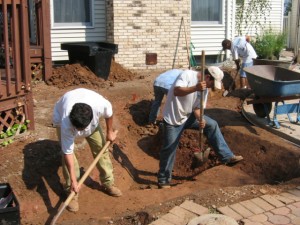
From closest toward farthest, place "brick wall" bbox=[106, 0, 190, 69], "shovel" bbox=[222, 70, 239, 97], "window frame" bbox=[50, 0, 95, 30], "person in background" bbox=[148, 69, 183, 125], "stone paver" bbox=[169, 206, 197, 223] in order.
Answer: "stone paver" bbox=[169, 206, 197, 223]
"person in background" bbox=[148, 69, 183, 125]
"shovel" bbox=[222, 70, 239, 97]
"brick wall" bbox=[106, 0, 190, 69]
"window frame" bbox=[50, 0, 95, 30]

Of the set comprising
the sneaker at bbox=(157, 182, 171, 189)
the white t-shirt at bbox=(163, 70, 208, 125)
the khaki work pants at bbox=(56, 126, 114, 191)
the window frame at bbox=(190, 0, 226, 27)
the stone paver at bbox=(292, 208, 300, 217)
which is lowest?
the sneaker at bbox=(157, 182, 171, 189)

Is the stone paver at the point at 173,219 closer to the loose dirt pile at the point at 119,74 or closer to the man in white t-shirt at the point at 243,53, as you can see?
the loose dirt pile at the point at 119,74

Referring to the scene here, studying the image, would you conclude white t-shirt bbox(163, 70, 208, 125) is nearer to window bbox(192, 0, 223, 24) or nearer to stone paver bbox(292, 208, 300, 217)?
stone paver bbox(292, 208, 300, 217)

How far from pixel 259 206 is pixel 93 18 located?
8.18 meters

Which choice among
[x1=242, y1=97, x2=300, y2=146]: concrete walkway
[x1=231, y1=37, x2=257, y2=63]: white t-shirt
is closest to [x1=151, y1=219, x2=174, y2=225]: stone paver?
[x1=242, y1=97, x2=300, y2=146]: concrete walkway

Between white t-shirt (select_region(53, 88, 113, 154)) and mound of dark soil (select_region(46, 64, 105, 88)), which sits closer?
white t-shirt (select_region(53, 88, 113, 154))

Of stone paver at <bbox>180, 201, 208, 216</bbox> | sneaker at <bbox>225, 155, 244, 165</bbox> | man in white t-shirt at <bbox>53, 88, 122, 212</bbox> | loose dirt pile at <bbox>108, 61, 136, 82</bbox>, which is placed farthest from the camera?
loose dirt pile at <bbox>108, 61, 136, 82</bbox>

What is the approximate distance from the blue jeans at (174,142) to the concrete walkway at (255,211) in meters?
1.13

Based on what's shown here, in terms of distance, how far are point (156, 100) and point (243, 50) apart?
3.64m

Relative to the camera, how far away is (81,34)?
38.4 feet

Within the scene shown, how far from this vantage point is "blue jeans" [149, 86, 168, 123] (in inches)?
297

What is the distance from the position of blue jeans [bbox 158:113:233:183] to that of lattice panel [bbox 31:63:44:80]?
440 cm

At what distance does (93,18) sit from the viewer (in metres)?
11.7

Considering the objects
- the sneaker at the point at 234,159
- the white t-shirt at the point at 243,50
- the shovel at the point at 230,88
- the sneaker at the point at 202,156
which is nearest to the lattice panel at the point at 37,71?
the shovel at the point at 230,88
